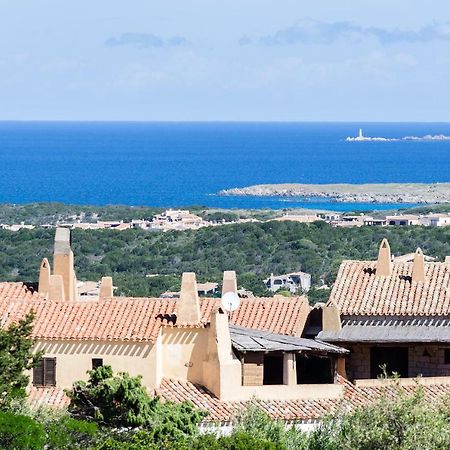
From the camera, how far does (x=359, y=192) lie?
497ft

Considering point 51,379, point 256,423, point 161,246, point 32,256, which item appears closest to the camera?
point 256,423

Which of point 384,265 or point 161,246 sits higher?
point 384,265

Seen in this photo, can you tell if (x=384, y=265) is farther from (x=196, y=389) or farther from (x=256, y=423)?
(x=256, y=423)

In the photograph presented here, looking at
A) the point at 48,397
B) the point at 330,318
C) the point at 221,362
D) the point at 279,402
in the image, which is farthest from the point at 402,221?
the point at 48,397

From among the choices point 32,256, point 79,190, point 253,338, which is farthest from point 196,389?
point 79,190

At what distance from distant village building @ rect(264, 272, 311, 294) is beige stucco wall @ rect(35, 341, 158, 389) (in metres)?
37.8

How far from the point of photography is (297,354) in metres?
25.3

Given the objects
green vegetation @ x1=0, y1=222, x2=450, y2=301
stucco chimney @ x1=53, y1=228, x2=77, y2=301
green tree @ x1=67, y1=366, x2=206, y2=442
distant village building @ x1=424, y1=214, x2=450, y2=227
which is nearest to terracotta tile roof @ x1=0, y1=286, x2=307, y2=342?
stucco chimney @ x1=53, y1=228, x2=77, y2=301

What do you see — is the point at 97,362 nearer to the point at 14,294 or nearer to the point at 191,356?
the point at 191,356

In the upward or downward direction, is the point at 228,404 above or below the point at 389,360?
below

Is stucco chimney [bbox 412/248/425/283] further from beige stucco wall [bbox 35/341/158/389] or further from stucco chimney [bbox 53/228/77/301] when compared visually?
stucco chimney [bbox 53/228/77/301]

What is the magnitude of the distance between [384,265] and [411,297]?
0.98 metres

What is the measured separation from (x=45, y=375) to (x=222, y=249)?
180ft

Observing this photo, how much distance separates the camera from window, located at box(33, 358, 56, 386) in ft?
80.2
